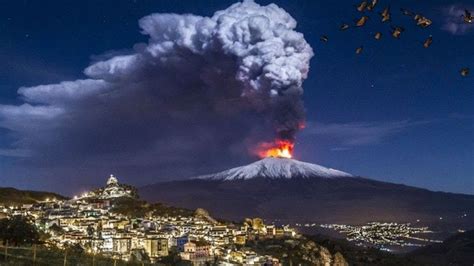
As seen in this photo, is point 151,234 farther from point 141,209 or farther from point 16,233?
point 16,233

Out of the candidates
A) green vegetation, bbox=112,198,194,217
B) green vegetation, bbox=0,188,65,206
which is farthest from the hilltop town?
green vegetation, bbox=0,188,65,206

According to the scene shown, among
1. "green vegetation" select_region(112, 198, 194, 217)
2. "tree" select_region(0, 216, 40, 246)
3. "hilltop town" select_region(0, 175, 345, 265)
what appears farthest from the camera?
"green vegetation" select_region(112, 198, 194, 217)

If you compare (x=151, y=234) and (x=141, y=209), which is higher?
(x=141, y=209)

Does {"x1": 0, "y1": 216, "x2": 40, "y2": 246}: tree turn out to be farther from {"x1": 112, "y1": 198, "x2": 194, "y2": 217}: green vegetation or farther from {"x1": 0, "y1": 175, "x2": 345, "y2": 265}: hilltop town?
{"x1": 112, "y1": 198, "x2": 194, "y2": 217}: green vegetation

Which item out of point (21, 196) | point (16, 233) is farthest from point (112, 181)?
point (16, 233)

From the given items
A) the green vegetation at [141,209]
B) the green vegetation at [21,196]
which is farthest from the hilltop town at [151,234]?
the green vegetation at [21,196]

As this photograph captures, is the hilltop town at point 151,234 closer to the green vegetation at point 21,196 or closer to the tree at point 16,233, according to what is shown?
the green vegetation at point 21,196

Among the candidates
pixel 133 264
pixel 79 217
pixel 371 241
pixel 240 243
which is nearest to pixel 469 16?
pixel 133 264

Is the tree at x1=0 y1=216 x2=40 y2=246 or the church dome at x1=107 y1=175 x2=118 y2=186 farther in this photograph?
the church dome at x1=107 y1=175 x2=118 y2=186

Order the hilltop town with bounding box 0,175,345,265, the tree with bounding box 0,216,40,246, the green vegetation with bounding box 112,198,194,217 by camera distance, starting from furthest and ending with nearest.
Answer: the green vegetation with bounding box 112,198,194,217, the hilltop town with bounding box 0,175,345,265, the tree with bounding box 0,216,40,246
